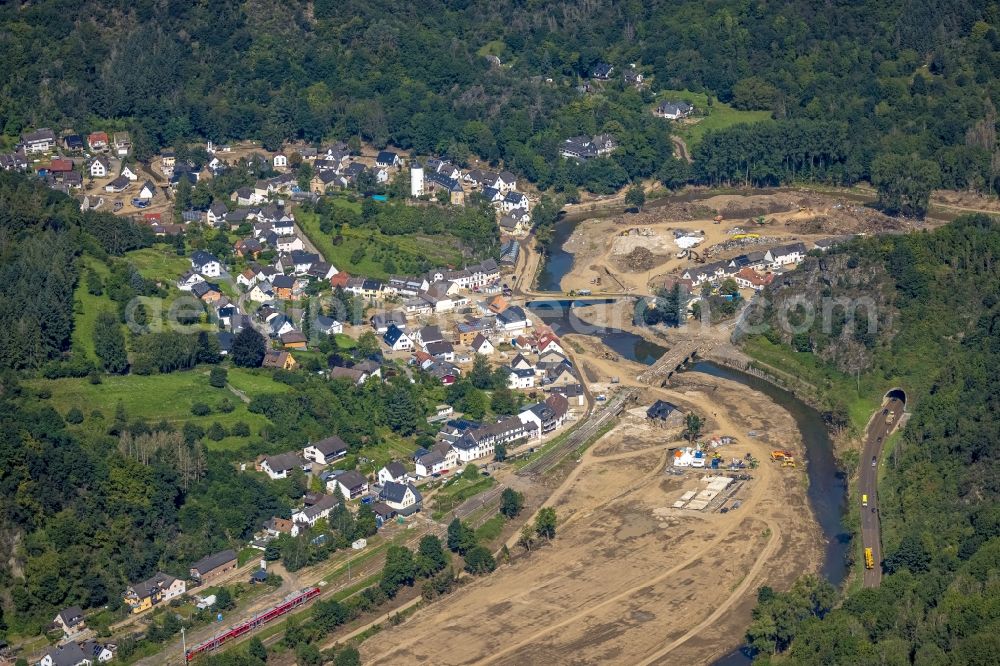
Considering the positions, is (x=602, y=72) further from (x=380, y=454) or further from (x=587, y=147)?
(x=380, y=454)

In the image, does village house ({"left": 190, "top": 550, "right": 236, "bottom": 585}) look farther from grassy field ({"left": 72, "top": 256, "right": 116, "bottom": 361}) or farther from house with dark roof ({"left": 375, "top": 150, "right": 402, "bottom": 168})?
house with dark roof ({"left": 375, "top": 150, "right": 402, "bottom": 168})

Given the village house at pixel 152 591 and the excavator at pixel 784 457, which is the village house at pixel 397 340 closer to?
the excavator at pixel 784 457

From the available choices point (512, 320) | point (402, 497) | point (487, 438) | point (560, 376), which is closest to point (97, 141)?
point (512, 320)

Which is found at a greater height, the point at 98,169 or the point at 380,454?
the point at 98,169

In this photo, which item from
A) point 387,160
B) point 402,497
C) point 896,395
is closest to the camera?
point 402,497

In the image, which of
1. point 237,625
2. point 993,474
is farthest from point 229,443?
point 993,474
